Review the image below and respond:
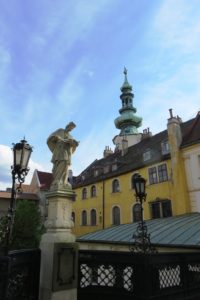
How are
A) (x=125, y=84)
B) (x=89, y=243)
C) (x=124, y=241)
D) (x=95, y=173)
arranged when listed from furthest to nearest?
1. (x=125, y=84)
2. (x=95, y=173)
3. (x=89, y=243)
4. (x=124, y=241)

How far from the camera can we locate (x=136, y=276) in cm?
542

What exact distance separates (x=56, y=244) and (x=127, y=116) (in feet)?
157

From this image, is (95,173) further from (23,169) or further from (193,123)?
(23,169)

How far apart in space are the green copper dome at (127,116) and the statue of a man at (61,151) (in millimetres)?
43739

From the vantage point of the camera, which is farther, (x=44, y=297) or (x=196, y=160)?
(x=196, y=160)

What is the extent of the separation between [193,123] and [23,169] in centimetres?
2105

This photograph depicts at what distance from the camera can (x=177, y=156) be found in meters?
22.3

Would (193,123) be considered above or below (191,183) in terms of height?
above

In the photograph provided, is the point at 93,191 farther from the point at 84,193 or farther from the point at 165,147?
the point at 165,147

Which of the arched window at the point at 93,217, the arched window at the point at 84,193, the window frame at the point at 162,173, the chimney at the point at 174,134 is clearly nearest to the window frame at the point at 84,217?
the arched window at the point at 93,217

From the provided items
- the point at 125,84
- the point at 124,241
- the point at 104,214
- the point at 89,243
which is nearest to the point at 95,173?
the point at 104,214

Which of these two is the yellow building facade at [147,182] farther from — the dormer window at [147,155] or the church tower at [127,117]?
the church tower at [127,117]

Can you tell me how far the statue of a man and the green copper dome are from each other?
43.7m

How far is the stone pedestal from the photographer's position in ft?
18.1
